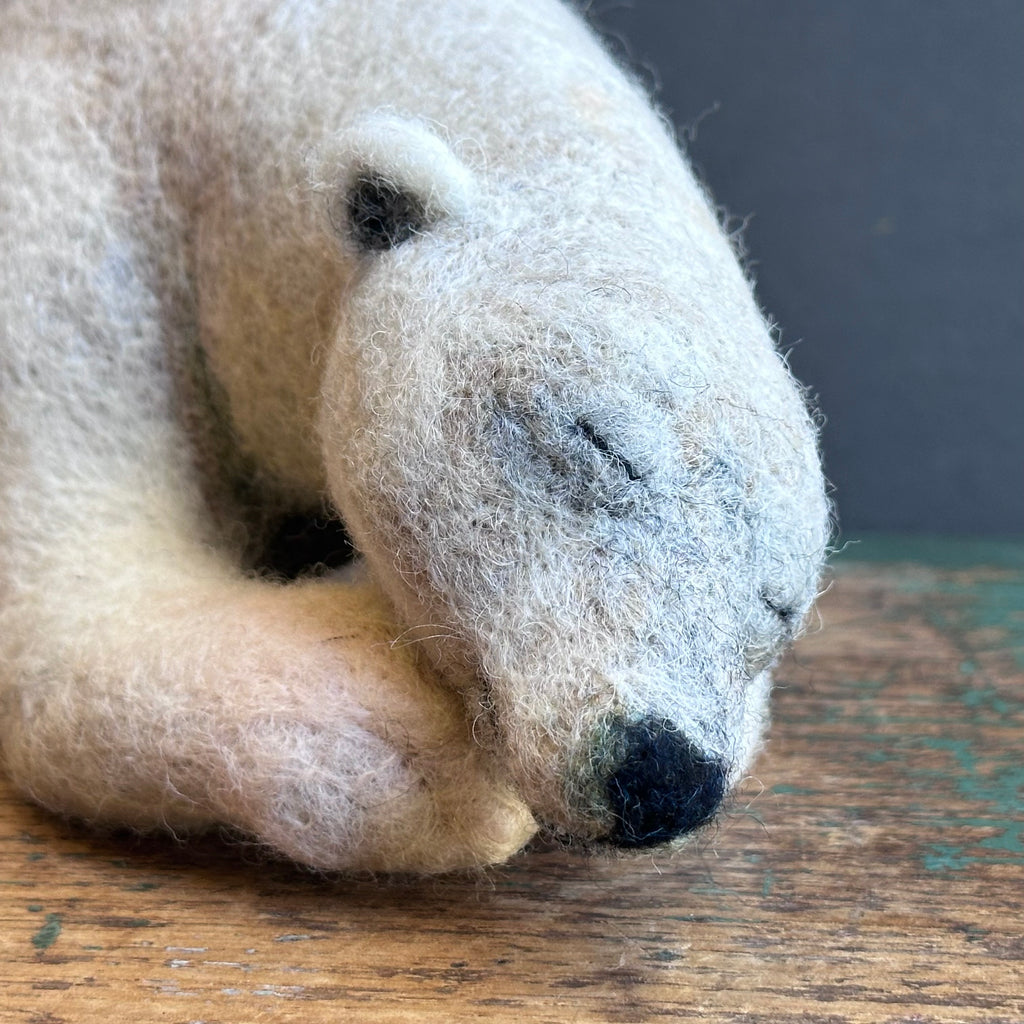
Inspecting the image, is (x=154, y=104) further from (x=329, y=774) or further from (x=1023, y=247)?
(x=1023, y=247)

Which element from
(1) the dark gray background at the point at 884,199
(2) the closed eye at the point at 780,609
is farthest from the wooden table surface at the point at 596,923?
(1) the dark gray background at the point at 884,199

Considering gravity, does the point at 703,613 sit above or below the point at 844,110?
below

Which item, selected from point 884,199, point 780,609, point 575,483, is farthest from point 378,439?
point 884,199

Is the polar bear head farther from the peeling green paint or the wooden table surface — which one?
the peeling green paint

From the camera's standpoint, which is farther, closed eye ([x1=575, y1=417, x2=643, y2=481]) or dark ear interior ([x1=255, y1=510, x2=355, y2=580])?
dark ear interior ([x1=255, y1=510, x2=355, y2=580])

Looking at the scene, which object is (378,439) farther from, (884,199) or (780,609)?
(884,199)

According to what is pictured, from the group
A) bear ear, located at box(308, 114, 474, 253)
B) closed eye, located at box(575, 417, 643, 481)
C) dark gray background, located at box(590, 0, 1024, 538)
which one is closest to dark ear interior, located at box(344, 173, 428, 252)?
bear ear, located at box(308, 114, 474, 253)

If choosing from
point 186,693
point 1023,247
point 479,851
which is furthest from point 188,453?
point 1023,247

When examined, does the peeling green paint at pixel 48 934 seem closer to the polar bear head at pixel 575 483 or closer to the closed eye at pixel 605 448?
the polar bear head at pixel 575 483
